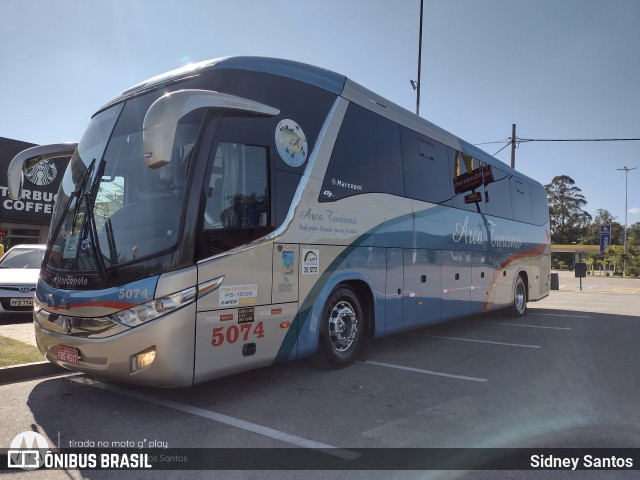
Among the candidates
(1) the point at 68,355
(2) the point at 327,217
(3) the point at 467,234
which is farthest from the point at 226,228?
(3) the point at 467,234

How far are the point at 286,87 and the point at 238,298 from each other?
96.9 inches

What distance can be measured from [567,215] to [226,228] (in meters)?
104

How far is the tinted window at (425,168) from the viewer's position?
7496 millimetres

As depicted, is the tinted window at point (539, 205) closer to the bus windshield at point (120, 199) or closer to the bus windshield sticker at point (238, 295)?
the bus windshield sticker at point (238, 295)

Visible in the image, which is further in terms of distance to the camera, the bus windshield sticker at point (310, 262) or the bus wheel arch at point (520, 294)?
the bus wheel arch at point (520, 294)

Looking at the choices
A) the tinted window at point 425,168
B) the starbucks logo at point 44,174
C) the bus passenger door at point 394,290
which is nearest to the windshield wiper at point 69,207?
the bus passenger door at point 394,290

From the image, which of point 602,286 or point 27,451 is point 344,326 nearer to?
point 27,451

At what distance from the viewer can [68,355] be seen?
453 cm

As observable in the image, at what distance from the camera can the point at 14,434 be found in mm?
3898

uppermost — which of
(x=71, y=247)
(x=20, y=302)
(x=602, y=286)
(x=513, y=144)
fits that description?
(x=513, y=144)

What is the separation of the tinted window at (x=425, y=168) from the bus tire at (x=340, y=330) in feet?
7.16

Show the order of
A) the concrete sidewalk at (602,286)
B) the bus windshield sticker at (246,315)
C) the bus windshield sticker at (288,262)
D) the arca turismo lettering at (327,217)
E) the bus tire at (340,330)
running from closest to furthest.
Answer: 1. the bus windshield sticker at (246,315)
2. the bus windshield sticker at (288,262)
3. the arca turismo lettering at (327,217)
4. the bus tire at (340,330)
5. the concrete sidewalk at (602,286)

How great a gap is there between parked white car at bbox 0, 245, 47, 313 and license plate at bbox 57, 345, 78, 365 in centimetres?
522

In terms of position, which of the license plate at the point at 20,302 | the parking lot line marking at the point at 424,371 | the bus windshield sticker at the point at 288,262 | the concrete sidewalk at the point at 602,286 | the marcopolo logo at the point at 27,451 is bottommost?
the concrete sidewalk at the point at 602,286
